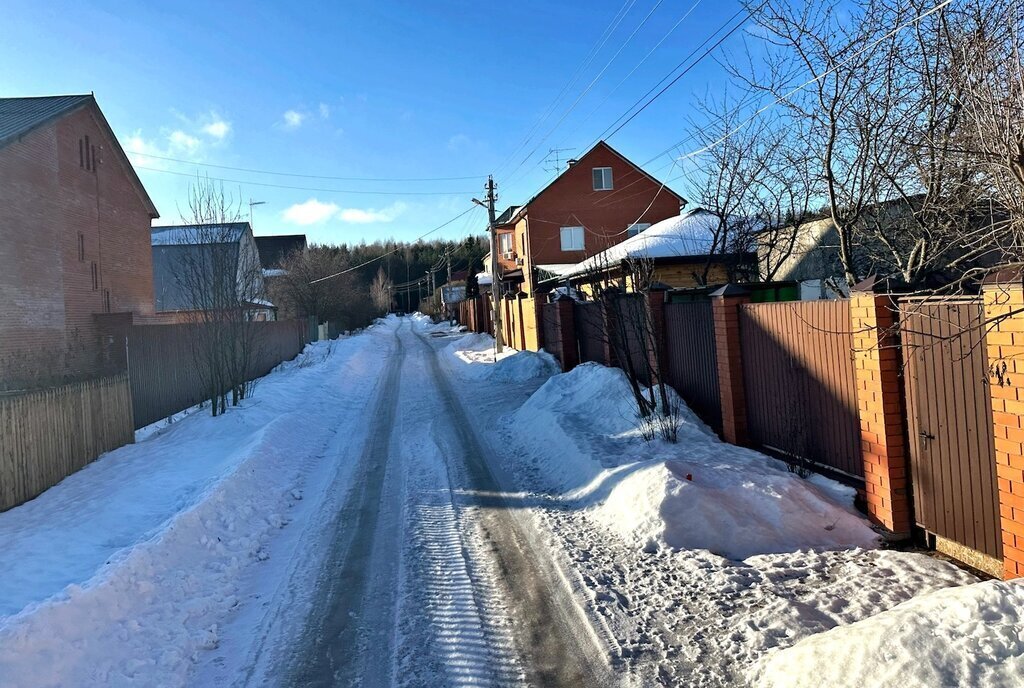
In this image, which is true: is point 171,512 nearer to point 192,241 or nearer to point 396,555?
point 396,555

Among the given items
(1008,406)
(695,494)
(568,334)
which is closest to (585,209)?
(568,334)

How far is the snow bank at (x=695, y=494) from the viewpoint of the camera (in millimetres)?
5555

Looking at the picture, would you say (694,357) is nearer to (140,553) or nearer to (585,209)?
(140,553)

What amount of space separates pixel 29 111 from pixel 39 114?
2.94ft

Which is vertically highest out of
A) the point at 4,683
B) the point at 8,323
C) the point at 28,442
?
the point at 8,323

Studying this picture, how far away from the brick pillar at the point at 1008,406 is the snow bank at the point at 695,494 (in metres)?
1.32

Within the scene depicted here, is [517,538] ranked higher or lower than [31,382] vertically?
lower

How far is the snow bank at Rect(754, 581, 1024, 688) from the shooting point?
2.97 m

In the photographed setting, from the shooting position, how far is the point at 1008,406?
13.6ft

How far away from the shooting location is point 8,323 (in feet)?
54.1

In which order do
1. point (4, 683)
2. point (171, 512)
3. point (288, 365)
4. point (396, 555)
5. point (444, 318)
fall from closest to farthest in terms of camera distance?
point (4, 683) < point (396, 555) < point (171, 512) < point (288, 365) < point (444, 318)

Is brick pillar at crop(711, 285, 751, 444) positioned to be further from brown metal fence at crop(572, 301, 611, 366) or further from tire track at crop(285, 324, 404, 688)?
brown metal fence at crop(572, 301, 611, 366)

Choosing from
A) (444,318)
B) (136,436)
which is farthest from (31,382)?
(444,318)

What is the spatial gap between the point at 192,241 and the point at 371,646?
14103 millimetres
